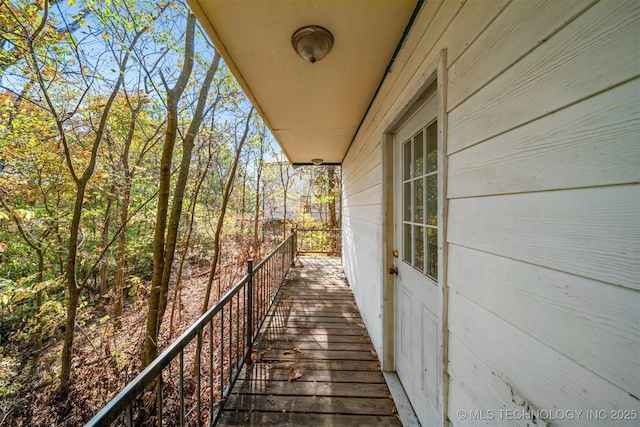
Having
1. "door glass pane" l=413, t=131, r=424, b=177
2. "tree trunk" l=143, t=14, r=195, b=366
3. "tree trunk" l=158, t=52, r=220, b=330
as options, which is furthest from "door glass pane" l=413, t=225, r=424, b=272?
"tree trunk" l=158, t=52, r=220, b=330

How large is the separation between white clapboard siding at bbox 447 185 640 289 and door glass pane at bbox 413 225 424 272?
71 centimetres

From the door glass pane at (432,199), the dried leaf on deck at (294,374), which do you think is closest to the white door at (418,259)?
the door glass pane at (432,199)

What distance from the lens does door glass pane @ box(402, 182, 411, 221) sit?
171cm

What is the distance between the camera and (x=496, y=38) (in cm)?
73

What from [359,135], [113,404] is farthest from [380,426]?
Answer: [359,135]

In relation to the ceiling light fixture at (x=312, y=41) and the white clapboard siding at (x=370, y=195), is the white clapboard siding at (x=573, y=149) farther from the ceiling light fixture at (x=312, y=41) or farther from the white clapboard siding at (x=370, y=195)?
the white clapboard siding at (x=370, y=195)

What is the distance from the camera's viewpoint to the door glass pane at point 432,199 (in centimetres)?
130

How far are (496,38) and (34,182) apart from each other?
6501 millimetres

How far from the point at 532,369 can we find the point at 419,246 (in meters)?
0.94

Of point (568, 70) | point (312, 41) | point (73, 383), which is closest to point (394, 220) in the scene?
point (312, 41)

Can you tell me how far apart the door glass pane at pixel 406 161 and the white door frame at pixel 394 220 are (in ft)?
0.58

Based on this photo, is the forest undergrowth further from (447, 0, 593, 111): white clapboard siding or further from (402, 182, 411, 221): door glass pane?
(447, 0, 593, 111): white clapboard siding

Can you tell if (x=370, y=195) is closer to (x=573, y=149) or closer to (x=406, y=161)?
(x=406, y=161)

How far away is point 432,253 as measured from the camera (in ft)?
4.45
